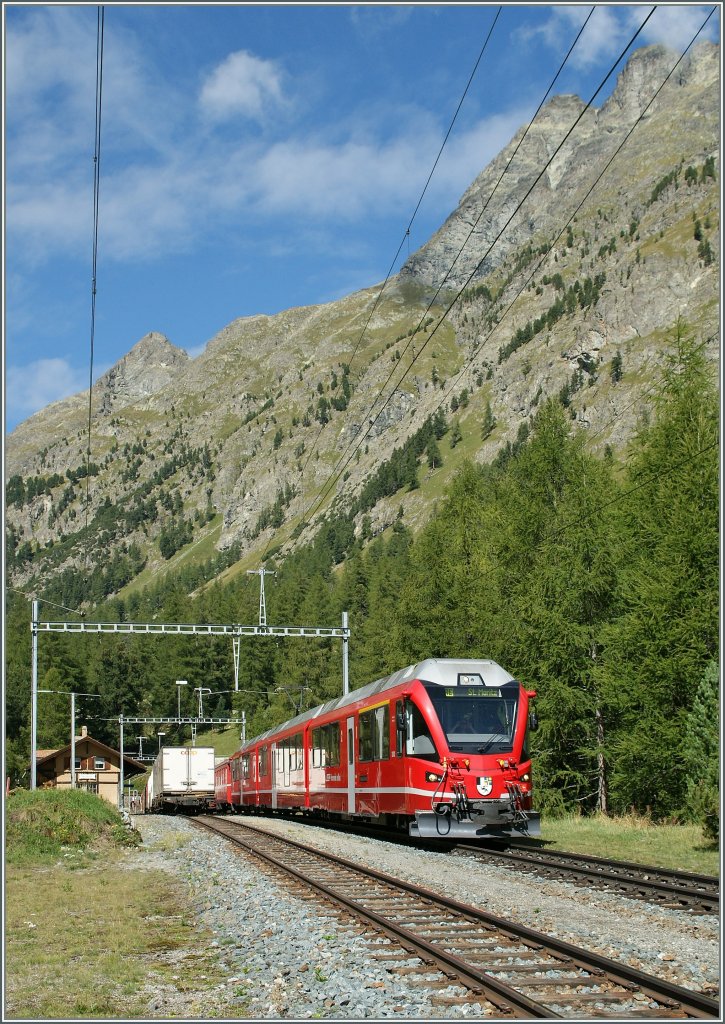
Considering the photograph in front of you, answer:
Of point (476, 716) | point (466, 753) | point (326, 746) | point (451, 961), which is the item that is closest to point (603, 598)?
point (326, 746)

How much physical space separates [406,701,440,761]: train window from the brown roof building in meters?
A: 64.6

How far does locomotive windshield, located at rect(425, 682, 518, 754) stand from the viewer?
1923 centimetres

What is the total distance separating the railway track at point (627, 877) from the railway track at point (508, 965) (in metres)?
2.46

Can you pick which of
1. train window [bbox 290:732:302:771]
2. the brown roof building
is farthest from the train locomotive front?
the brown roof building

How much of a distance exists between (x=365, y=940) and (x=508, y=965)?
187 centimetres

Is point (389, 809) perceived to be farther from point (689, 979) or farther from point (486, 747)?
point (689, 979)

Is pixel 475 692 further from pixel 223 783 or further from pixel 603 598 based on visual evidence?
pixel 223 783

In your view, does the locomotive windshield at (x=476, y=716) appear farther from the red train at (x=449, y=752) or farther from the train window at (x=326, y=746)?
the train window at (x=326, y=746)

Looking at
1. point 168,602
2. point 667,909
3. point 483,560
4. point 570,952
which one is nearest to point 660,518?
point 483,560

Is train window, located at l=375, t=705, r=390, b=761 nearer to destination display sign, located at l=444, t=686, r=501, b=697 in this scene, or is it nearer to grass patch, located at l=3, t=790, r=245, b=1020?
destination display sign, located at l=444, t=686, r=501, b=697

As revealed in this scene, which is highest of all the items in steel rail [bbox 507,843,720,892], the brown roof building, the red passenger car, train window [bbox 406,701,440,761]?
train window [bbox 406,701,440,761]

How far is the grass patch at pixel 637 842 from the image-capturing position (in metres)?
16.4

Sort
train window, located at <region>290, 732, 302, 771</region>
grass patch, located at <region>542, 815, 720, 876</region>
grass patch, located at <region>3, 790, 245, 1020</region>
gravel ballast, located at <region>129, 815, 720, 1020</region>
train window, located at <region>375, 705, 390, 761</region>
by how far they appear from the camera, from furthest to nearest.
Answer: train window, located at <region>290, 732, 302, 771</region>, train window, located at <region>375, 705, 390, 761</region>, grass patch, located at <region>542, 815, 720, 876</region>, grass patch, located at <region>3, 790, 245, 1020</region>, gravel ballast, located at <region>129, 815, 720, 1020</region>

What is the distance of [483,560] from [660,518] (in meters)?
11.1
